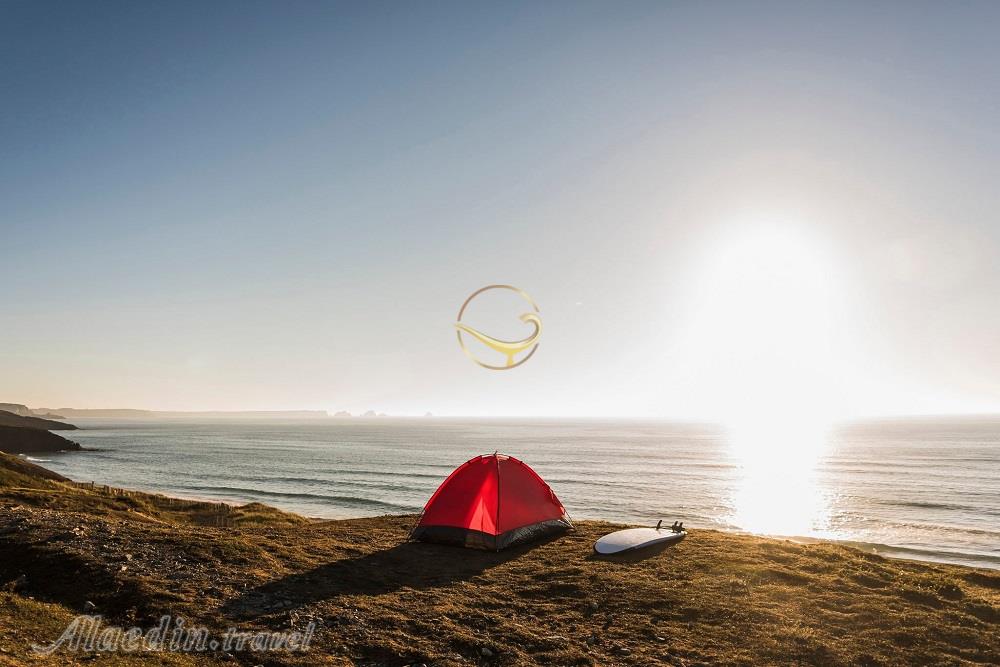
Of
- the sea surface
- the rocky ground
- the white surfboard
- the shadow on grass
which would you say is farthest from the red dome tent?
the sea surface

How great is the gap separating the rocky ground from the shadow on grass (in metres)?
0.06

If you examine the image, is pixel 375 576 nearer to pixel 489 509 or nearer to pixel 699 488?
pixel 489 509

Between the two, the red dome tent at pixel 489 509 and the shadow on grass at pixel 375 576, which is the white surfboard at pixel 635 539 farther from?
the red dome tent at pixel 489 509

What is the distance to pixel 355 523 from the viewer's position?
715 inches

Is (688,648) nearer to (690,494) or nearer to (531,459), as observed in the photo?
(690,494)

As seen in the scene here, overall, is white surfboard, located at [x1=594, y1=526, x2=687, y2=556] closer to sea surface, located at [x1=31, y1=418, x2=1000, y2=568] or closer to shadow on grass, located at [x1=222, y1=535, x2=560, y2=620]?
shadow on grass, located at [x1=222, y1=535, x2=560, y2=620]

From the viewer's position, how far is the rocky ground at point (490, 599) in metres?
7.74

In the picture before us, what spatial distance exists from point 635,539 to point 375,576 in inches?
268

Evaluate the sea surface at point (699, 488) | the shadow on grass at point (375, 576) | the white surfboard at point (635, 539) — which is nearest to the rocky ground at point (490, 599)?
the shadow on grass at point (375, 576)

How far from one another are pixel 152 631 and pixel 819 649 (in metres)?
9.74

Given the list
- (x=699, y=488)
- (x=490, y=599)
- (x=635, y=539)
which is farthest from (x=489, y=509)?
(x=699, y=488)

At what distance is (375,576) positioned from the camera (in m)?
11.4

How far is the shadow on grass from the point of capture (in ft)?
30.1

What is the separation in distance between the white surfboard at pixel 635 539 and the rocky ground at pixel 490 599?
19.0 inches
